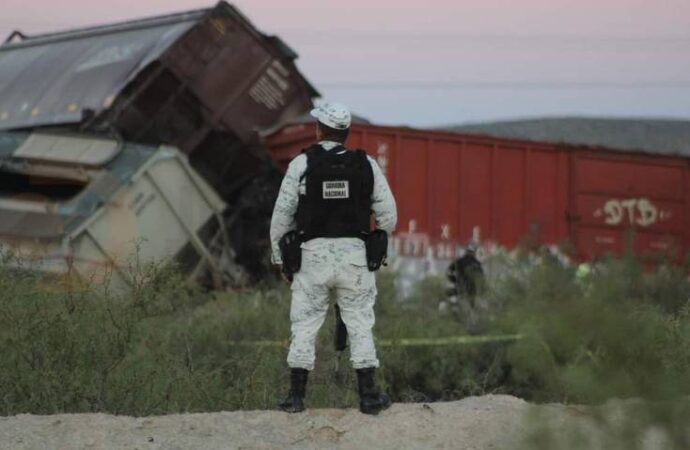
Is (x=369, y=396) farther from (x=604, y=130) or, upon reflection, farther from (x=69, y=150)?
(x=604, y=130)

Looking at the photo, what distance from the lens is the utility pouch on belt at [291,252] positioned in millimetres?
6816

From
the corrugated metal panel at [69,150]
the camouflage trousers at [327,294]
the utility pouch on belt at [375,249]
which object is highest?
the corrugated metal panel at [69,150]

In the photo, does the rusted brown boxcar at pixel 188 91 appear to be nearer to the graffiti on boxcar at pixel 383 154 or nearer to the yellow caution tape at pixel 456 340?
the graffiti on boxcar at pixel 383 154

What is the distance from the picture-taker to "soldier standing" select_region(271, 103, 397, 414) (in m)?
6.81

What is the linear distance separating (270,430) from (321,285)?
817 mm

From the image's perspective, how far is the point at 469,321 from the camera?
44.9 ft

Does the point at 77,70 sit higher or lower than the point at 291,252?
higher

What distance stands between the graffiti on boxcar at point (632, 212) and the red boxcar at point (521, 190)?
0.05 feet

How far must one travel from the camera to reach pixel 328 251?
22.4ft

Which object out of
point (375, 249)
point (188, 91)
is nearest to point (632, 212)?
point (188, 91)

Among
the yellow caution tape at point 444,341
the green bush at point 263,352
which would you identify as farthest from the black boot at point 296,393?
the yellow caution tape at point 444,341

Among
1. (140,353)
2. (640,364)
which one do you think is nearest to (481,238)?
(140,353)

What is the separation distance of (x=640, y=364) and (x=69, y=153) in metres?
12.9

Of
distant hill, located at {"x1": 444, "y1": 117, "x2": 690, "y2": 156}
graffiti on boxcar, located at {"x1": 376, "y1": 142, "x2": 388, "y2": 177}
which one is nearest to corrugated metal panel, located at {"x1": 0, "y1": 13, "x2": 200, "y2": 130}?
graffiti on boxcar, located at {"x1": 376, "y1": 142, "x2": 388, "y2": 177}
